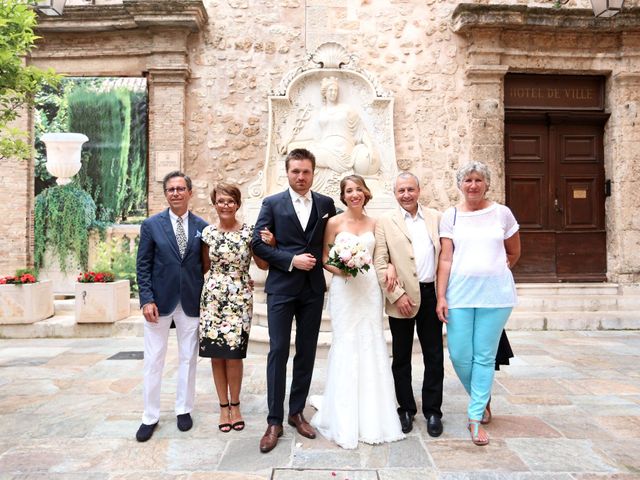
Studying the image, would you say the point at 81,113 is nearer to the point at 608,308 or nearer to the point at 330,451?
the point at 330,451

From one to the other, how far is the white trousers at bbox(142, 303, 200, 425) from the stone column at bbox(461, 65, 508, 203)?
604 centimetres

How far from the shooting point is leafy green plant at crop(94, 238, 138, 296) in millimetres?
8055

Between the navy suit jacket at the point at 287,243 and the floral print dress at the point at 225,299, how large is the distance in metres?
0.16

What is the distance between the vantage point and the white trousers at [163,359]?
3355mm

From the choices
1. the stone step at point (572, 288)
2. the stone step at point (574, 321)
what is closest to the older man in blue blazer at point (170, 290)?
the stone step at point (574, 321)

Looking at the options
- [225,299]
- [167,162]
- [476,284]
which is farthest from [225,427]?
[167,162]

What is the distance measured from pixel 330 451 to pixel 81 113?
7579 millimetres

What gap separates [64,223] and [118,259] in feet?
3.58

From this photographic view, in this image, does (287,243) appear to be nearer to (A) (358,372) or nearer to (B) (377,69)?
(A) (358,372)

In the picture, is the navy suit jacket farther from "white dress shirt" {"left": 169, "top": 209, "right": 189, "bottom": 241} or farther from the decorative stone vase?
the decorative stone vase

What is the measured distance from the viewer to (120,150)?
336 inches

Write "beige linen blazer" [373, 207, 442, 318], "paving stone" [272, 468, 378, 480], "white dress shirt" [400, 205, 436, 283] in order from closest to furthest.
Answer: "paving stone" [272, 468, 378, 480]
"beige linen blazer" [373, 207, 442, 318]
"white dress shirt" [400, 205, 436, 283]

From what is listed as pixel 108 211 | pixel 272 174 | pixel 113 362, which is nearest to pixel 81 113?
pixel 108 211

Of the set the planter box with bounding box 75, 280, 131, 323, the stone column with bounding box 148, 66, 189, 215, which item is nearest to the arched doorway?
the stone column with bounding box 148, 66, 189, 215
